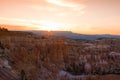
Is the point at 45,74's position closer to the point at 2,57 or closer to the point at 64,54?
the point at 2,57

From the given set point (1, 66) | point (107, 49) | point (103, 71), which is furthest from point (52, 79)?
point (107, 49)

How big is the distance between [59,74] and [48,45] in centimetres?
415

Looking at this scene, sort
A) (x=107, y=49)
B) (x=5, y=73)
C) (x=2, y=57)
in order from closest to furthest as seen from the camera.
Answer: (x=5, y=73) → (x=2, y=57) → (x=107, y=49)

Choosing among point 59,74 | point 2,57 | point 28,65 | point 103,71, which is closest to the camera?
point 2,57

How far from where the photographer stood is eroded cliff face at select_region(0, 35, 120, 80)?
13.5 m

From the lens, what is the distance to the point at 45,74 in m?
14.8

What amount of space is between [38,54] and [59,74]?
2066 millimetres

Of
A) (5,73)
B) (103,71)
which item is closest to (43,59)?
(5,73)

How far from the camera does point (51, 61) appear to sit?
17.8 meters

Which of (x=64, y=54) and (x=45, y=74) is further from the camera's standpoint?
(x=64, y=54)

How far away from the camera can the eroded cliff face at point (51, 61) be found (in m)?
13.5

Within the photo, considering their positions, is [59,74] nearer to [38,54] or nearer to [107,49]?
[38,54]

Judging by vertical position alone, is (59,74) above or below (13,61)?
below

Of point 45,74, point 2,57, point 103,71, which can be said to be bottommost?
point 103,71
